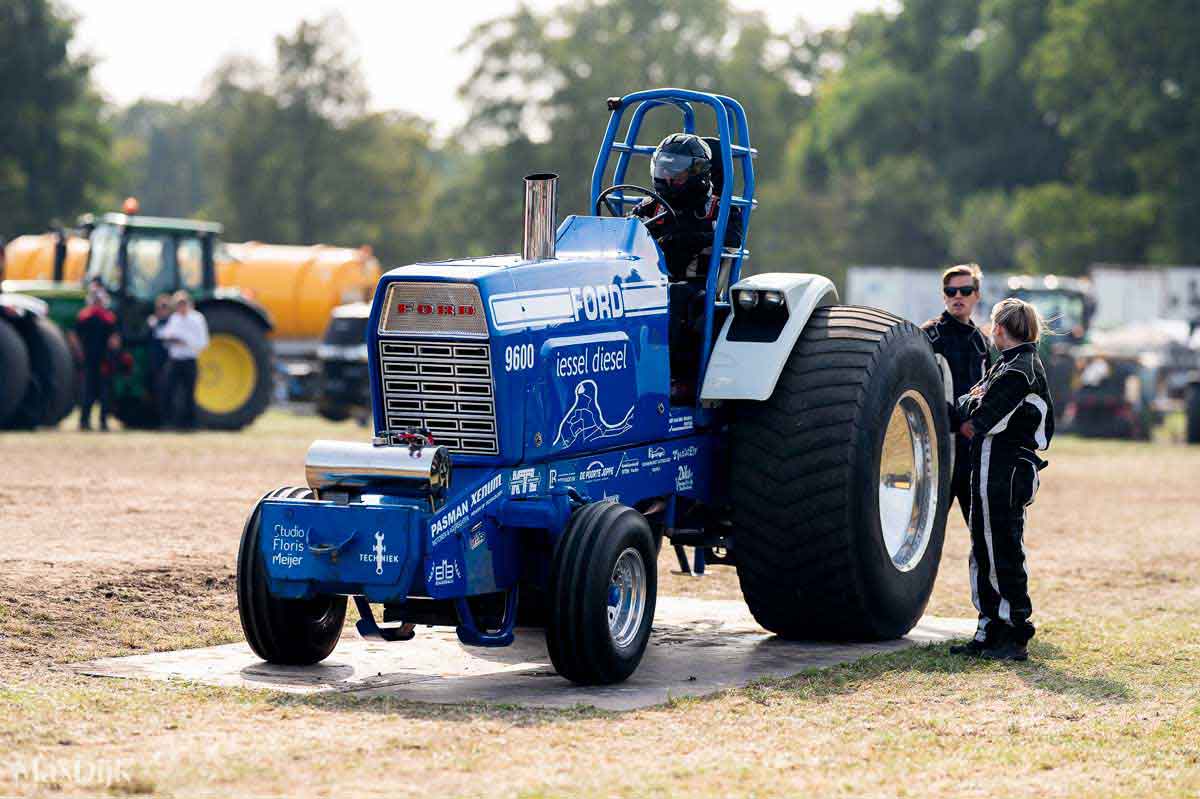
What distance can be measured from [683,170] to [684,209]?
0.25 m

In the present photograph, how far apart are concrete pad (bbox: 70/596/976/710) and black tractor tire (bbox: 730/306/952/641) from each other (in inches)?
7.3

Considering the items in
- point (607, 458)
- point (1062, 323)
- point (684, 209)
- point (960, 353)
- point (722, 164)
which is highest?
point (722, 164)

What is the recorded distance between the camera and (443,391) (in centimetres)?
857

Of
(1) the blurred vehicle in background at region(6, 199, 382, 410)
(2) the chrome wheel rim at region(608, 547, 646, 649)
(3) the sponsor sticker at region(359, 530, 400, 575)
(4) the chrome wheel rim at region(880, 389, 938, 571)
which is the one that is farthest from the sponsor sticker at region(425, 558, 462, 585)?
(1) the blurred vehicle in background at region(6, 199, 382, 410)

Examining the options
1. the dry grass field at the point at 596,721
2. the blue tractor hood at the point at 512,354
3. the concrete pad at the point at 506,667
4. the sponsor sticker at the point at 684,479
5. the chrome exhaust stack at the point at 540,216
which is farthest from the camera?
the sponsor sticker at the point at 684,479

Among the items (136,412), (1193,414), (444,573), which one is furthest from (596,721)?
(1193,414)

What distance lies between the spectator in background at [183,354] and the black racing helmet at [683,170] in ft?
51.2

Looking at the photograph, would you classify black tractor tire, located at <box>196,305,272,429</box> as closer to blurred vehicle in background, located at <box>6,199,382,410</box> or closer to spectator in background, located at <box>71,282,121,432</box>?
spectator in background, located at <box>71,282,121,432</box>

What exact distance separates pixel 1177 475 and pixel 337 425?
12984 mm

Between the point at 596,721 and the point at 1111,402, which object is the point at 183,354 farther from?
the point at 596,721

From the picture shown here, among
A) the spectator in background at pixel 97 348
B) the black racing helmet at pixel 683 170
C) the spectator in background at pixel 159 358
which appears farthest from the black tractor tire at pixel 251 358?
the black racing helmet at pixel 683 170

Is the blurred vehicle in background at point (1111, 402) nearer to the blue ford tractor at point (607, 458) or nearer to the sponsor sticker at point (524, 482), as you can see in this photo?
the blue ford tractor at point (607, 458)

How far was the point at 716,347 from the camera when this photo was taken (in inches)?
385

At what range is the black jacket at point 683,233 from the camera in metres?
10.0
